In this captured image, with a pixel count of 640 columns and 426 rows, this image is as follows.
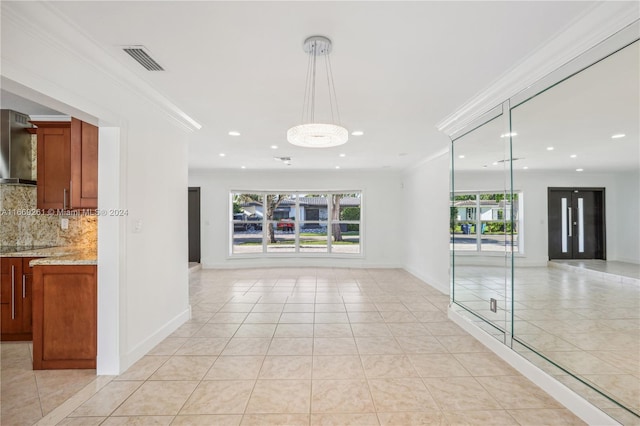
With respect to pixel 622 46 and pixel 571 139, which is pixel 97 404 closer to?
pixel 622 46

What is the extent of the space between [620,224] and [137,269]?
4.85m

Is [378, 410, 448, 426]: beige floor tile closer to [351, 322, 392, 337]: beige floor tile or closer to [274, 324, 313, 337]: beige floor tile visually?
[351, 322, 392, 337]: beige floor tile

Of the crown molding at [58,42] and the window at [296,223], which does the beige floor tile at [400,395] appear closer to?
the crown molding at [58,42]

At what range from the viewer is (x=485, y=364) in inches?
111

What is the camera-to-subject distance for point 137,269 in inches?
112

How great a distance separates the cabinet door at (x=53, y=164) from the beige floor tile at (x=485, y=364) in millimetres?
4590

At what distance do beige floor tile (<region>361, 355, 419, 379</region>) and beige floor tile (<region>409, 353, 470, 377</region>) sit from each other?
74 millimetres

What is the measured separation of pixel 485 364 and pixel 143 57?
3.94 metres

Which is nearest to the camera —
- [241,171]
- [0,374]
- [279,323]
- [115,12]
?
[115,12]

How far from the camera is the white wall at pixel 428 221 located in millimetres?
5406

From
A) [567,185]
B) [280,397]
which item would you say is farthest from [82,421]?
[567,185]

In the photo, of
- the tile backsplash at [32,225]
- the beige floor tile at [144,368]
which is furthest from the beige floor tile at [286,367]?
the tile backsplash at [32,225]

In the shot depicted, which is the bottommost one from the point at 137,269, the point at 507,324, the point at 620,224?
the point at 507,324

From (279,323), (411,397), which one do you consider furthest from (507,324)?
(279,323)
